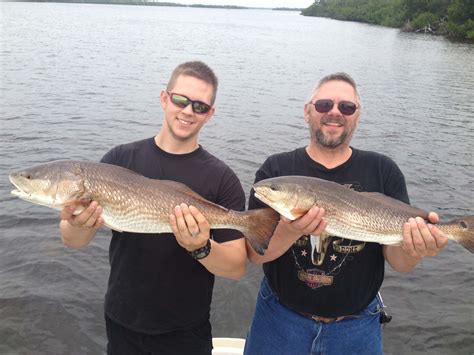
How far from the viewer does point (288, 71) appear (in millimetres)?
27672

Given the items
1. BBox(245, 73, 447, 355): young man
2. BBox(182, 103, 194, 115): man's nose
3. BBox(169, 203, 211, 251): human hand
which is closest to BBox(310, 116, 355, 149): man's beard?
BBox(245, 73, 447, 355): young man

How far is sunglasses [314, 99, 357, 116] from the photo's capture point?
11.7 feet

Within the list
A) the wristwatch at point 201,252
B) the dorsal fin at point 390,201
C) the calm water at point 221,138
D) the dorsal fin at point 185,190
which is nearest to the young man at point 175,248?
the wristwatch at point 201,252

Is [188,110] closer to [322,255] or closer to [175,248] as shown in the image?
[175,248]

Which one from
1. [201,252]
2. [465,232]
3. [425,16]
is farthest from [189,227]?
[425,16]

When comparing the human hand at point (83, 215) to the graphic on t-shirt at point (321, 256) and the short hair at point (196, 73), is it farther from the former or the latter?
the graphic on t-shirt at point (321, 256)

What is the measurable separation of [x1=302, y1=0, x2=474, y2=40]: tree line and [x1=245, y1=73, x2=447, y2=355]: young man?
6304 cm

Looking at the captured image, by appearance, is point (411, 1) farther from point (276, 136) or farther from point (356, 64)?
point (276, 136)

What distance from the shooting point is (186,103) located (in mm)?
3506

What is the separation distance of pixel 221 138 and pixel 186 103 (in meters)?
11.2

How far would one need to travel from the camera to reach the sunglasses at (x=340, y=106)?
357 cm

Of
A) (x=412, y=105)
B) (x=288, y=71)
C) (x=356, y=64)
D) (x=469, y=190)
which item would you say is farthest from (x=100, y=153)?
(x=356, y=64)

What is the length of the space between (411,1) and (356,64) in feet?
195

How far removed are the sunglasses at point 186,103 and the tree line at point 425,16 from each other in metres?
63.6
